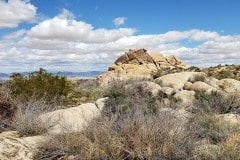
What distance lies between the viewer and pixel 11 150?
363 inches

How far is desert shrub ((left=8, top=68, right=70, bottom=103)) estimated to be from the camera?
17061 mm

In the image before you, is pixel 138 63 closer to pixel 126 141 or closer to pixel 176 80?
pixel 176 80

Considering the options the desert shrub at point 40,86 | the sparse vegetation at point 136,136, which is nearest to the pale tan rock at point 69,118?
the sparse vegetation at point 136,136

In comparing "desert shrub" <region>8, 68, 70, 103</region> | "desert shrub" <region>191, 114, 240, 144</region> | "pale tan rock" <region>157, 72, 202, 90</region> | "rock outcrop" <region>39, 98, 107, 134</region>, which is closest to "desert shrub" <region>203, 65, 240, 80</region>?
"pale tan rock" <region>157, 72, 202, 90</region>

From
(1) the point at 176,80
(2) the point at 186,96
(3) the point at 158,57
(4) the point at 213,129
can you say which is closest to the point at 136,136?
(4) the point at 213,129

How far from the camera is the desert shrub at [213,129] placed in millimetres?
9375

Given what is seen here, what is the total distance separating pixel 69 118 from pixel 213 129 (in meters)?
4.67

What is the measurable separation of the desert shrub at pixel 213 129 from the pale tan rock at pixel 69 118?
2.86 metres

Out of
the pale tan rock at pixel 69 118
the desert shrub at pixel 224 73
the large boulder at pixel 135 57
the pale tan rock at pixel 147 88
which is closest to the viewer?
the pale tan rock at pixel 69 118

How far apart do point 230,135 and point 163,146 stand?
4.87ft

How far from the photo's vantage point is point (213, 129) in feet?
32.9

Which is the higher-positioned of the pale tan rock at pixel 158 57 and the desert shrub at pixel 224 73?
the pale tan rock at pixel 158 57

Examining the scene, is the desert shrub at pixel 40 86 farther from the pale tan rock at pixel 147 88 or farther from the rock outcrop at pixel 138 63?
the rock outcrop at pixel 138 63

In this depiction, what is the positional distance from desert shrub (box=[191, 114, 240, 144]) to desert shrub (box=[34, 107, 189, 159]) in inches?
33.0
